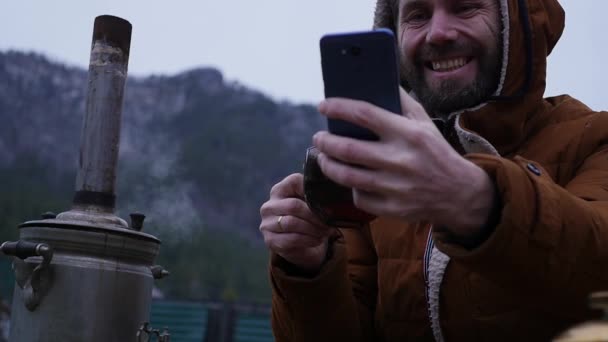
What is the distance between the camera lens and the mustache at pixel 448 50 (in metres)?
1.84

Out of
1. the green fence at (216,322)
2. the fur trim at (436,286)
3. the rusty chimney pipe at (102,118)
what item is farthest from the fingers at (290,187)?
the green fence at (216,322)

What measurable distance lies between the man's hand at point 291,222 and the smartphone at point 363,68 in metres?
0.46

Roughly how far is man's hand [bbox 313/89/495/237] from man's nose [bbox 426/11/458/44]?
0.82m

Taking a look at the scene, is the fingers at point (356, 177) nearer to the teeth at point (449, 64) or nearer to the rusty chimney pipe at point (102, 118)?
the teeth at point (449, 64)

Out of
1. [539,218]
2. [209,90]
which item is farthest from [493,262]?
[209,90]

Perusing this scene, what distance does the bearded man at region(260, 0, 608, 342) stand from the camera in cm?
103

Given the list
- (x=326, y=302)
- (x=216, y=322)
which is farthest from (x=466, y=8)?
(x=216, y=322)

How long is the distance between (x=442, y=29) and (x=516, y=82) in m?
0.24

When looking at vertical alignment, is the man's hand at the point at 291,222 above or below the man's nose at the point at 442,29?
below

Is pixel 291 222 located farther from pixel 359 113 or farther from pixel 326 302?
pixel 359 113

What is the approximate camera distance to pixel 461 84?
1852mm

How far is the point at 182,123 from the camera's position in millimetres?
54781

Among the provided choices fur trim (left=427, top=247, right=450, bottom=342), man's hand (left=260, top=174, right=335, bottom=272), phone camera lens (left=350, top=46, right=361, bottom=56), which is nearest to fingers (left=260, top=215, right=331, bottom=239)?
man's hand (left=260, top=174, right=335, bottom=272)

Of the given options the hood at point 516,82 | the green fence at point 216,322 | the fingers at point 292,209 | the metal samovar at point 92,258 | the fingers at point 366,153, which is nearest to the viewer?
the fingers at point 366,153
